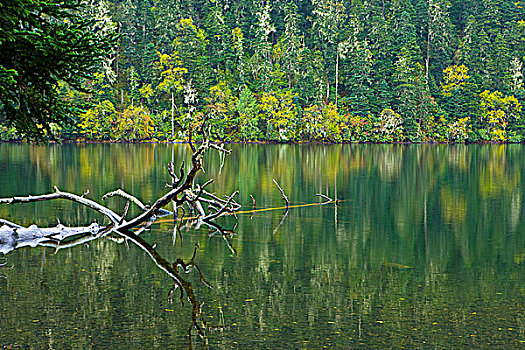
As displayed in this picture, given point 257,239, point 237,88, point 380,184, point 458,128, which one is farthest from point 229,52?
point 257,239

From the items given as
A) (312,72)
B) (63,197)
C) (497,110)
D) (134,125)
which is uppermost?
(312,72)

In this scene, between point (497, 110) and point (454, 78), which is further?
point (454, 78)

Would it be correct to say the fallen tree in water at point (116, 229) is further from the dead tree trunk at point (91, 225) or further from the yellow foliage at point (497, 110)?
the yellow foliage at point (497, 110)

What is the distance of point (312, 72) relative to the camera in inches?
3684

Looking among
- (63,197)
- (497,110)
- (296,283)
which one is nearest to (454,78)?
(497,110)

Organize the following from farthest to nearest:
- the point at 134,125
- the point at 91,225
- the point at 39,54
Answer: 1. the point at 134,125
2. the point at 91,225
3. the point at 39,54

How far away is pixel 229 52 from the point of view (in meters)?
96.6

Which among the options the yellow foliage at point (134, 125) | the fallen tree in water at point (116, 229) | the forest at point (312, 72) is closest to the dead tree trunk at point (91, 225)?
the fallen tree in water at point (116, 229)

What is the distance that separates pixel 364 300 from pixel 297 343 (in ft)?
8.22

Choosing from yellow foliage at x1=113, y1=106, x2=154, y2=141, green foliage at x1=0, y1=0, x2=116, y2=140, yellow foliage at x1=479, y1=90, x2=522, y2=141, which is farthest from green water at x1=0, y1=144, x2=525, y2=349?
yellow foliage at x1=479, y1=90, x2=522, y2=141

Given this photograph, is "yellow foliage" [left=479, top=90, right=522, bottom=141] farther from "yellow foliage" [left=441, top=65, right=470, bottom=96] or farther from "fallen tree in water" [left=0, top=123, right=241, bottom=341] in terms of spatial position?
"fallen tree in water" [left=0, top=123, right=241, bottom=341]

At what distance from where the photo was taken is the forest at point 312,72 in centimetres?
8700

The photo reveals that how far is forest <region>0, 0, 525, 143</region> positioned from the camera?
87.0 meters

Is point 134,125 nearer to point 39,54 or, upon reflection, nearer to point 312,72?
point 312,72
